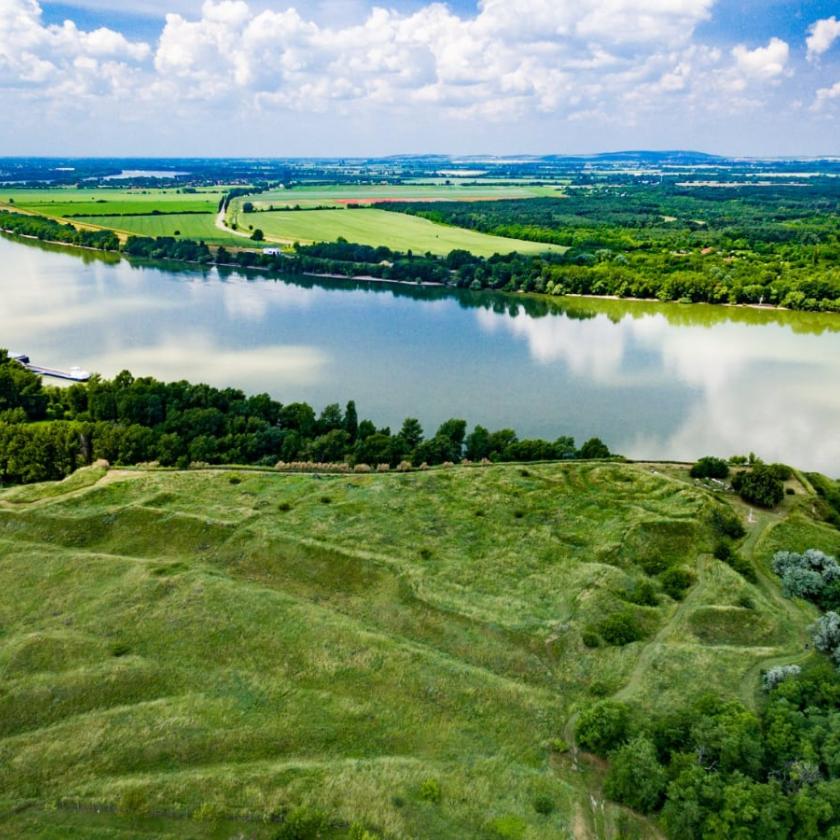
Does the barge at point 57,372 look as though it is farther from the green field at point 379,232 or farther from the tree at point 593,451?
the green field at point 379,232

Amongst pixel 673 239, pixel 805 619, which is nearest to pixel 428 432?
pixel 805 619

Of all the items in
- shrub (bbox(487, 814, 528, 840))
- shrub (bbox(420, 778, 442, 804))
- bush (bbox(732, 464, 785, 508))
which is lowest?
shrub (bbox(487, 814, 528, 840))

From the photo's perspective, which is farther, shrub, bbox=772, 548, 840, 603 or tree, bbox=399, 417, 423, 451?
tree, bbox=399, 417, 423, 451

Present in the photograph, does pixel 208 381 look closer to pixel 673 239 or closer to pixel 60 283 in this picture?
pixel 60 283

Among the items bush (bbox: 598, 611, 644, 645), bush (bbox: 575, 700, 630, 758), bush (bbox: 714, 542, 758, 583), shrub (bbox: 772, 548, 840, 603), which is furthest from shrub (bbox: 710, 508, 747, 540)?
bush (bbox: 575, 700, 630, 758)

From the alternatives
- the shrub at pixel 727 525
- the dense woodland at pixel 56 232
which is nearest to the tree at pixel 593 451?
the shrub at pixel 727 525

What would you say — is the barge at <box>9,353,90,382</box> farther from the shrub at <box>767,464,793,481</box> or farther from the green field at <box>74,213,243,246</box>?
the green field at <box>74,213,243,246</box>
